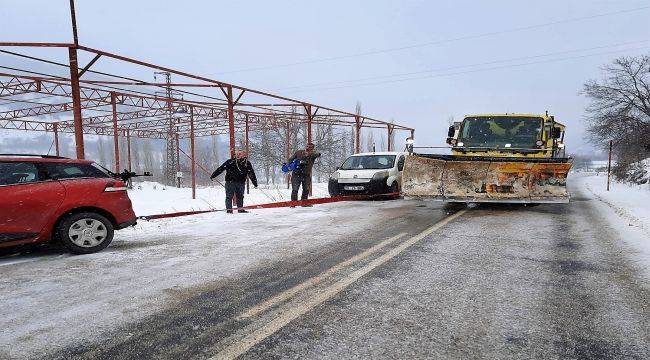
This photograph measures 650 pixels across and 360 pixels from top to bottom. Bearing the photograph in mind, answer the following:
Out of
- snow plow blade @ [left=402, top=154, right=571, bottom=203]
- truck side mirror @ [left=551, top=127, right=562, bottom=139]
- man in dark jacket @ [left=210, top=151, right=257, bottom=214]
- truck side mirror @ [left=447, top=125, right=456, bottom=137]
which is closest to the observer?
snow plow blade @ [left=402, top=154, right=571, bottom=203]

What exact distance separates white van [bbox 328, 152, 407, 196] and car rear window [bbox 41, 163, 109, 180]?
797cm

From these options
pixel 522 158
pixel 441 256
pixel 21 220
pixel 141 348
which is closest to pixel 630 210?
pixel 522 158

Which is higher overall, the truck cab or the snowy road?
the truck cab

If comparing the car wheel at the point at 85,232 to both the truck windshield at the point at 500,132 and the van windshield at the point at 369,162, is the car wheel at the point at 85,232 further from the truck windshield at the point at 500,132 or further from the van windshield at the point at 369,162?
the van windshield at the point at 369,162

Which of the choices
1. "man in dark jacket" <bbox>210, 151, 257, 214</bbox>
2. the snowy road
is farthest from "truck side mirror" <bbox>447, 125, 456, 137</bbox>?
"man in dark jacket" <bbox>210, 151, 257, 214</bbox>

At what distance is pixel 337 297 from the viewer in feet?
11.7

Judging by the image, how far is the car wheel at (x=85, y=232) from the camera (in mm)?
5418

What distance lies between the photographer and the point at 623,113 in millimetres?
30781

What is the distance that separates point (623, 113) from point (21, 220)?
38.2 meters

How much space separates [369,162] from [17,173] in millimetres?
10220

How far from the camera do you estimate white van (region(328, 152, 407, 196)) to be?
41.1ft

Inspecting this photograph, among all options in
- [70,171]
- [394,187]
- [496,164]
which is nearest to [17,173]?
[70,171]

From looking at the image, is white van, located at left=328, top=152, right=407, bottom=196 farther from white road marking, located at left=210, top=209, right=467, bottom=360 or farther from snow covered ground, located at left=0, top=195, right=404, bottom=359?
white road marking, located at left=210, top=209, right=467, bottom=360

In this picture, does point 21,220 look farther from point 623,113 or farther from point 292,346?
point 623,113
